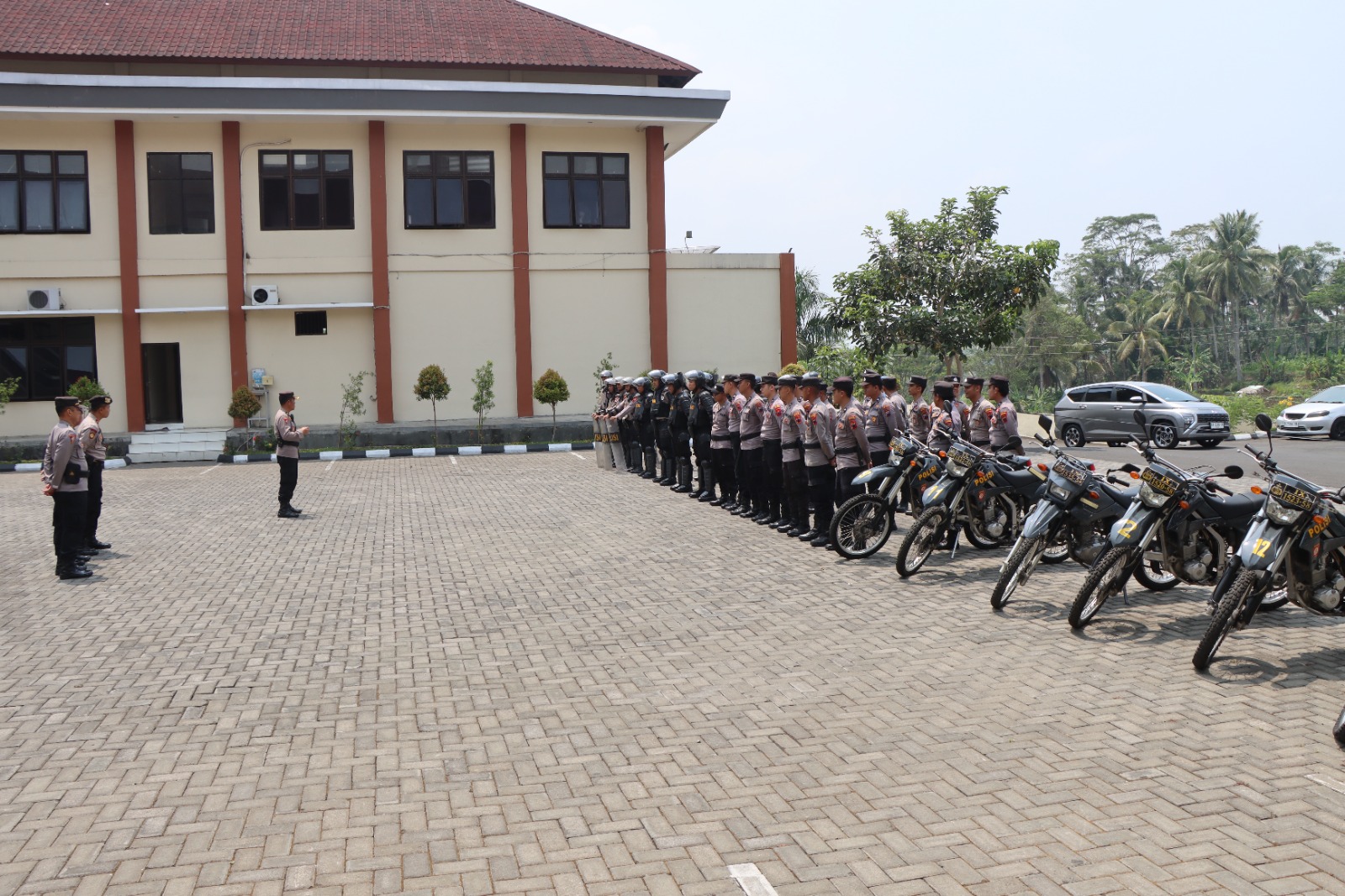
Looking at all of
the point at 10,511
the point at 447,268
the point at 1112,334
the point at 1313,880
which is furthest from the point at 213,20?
the point at 1112,334

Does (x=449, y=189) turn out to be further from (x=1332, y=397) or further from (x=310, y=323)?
(x=1332, y=397)

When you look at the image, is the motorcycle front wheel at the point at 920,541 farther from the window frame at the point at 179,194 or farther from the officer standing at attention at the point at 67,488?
the window frame at the point at 179,194

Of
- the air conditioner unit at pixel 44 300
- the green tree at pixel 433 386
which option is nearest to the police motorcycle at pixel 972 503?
the green tree at pixel 433 386

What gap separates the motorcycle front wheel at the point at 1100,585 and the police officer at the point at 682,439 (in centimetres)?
959

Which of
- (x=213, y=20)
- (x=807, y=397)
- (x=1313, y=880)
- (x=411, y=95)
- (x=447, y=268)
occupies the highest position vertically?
(x=213, y=20)

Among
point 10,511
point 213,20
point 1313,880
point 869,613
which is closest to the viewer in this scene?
point 1313,880

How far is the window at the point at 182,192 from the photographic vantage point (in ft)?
92.8

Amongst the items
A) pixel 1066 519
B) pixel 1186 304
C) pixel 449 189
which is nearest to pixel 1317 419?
pixel 449 189

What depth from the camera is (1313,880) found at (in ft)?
14.2

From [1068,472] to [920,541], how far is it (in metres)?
1.73

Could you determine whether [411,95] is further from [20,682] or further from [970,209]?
[20,682]

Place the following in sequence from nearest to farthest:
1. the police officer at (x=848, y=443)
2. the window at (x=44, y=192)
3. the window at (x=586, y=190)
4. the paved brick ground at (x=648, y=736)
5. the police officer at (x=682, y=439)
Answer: the paved brick ground at (x=648, y=736) → the police officer at (x=848, y=443) → the police officer at (x=682, y=439) → the window at (x=44, y=192) → the window at (x=586, y=190)

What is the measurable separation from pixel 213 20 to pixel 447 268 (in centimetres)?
888

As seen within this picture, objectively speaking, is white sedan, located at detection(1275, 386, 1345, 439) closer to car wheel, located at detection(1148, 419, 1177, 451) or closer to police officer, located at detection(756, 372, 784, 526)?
car wheel, located at detection(1148, 419, 1177, 451)
